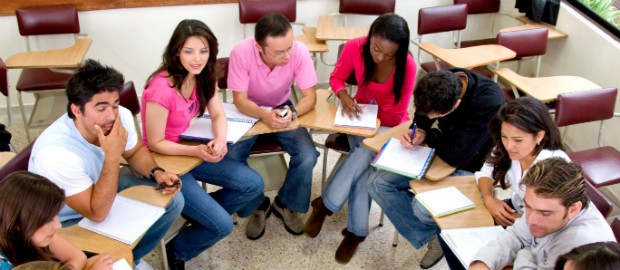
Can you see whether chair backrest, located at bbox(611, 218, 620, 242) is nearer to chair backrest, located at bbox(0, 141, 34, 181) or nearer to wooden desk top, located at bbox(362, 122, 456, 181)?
wooden desk top, located at bbox(362, 122, 456, 181)

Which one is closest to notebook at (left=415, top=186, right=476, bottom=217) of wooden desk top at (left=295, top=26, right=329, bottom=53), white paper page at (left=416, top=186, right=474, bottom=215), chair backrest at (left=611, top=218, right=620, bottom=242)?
white paper page at (left=416, top=186, right=474, bottom=215)

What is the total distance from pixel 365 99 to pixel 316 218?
2.52 feet

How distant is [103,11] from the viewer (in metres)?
3.96

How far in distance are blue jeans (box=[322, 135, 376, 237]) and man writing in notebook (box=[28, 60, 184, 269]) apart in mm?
953

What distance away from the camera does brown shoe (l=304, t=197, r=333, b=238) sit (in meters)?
2.89

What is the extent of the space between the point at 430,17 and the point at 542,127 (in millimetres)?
2204

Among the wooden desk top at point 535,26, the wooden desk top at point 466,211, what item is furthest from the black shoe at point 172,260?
the wooden desk top at point 535,26

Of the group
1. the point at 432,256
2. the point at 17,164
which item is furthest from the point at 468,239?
the point at 17,164

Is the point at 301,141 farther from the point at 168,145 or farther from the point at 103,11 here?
the point at 103,11

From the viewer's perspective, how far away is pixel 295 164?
2.86 m

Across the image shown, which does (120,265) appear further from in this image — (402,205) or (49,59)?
(49,59)

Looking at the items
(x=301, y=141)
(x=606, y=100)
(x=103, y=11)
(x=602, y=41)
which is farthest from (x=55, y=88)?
(x=602, y=41)

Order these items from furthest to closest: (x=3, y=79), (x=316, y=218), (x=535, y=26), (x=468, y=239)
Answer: (x=535, y=26)
(x=3, y=79)
(x=316, y=218)
(x=468, y=239)

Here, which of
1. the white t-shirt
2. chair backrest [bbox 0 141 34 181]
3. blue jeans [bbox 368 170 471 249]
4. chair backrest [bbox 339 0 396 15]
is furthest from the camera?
chair backrest [bbox 339 0 396 15]
